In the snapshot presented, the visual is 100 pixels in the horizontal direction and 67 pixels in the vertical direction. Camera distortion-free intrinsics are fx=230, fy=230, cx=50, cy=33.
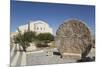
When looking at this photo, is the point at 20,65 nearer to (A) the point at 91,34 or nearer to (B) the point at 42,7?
(B) the point at 42,7

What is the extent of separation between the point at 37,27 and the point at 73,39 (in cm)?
41

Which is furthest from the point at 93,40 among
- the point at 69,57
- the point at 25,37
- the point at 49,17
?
the point at 25,37

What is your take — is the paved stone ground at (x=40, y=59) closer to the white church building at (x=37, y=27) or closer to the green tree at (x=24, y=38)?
the green tree at (x=24, y=38)

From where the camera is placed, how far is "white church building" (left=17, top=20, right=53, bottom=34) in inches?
85.1

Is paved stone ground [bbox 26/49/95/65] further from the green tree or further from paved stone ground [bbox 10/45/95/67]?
the green tree

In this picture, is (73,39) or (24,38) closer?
(24,38)

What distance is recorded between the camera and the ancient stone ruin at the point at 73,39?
2.30 meters

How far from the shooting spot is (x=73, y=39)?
235cm

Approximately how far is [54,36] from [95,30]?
1.54 ft

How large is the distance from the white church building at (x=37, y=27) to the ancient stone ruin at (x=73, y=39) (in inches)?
4.7

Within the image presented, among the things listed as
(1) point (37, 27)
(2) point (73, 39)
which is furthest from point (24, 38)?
(2) point (73, 39)

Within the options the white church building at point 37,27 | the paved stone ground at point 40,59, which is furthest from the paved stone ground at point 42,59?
the white church building at point 37,27

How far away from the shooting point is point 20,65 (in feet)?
7.05

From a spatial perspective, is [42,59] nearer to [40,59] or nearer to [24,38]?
[40,59]
